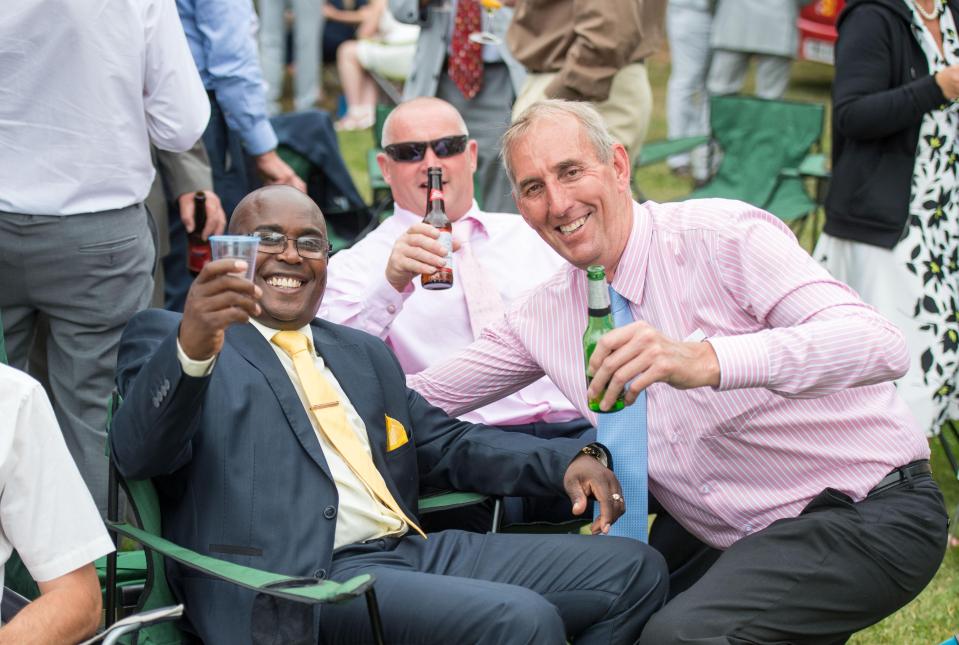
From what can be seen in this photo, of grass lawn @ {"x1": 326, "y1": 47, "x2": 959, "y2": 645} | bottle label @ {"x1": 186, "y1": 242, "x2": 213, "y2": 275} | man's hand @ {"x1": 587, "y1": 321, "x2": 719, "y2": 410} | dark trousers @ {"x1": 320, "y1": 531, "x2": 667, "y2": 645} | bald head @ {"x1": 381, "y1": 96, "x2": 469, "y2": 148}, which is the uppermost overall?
→ bald head @ {"x1": 381, "y1": 96, "x2": 469, "y2": 148}

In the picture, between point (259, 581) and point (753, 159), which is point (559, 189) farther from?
point (753, 159)

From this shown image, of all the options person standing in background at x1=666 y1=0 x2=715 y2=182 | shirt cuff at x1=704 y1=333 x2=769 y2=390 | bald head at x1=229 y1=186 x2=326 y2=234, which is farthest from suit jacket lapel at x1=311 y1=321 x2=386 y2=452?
person standing in background at x1=666 y1=0 x2=715 y2=182

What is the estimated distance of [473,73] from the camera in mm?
6605

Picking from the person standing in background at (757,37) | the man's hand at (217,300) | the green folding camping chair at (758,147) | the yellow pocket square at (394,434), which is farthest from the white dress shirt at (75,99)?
the person standing in background at (757,37)

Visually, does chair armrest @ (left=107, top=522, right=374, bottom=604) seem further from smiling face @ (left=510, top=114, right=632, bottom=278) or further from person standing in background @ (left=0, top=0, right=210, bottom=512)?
person standing in background @ (left=0, top=0, right=210, bottom=512)

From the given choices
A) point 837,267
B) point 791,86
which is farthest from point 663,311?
point 791,86

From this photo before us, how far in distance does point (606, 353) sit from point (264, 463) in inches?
35.6

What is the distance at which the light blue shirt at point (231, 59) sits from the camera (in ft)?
17.9

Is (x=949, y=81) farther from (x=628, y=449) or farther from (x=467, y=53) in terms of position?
(x=467, y=53)

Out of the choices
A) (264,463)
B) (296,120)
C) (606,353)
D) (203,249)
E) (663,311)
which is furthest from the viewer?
(296,120)

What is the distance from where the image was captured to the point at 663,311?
10.9ft

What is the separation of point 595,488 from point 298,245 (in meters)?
1.00

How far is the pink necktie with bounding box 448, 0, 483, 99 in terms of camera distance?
21.6ft

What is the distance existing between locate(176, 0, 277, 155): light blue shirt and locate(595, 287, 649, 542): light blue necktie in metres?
2.76
